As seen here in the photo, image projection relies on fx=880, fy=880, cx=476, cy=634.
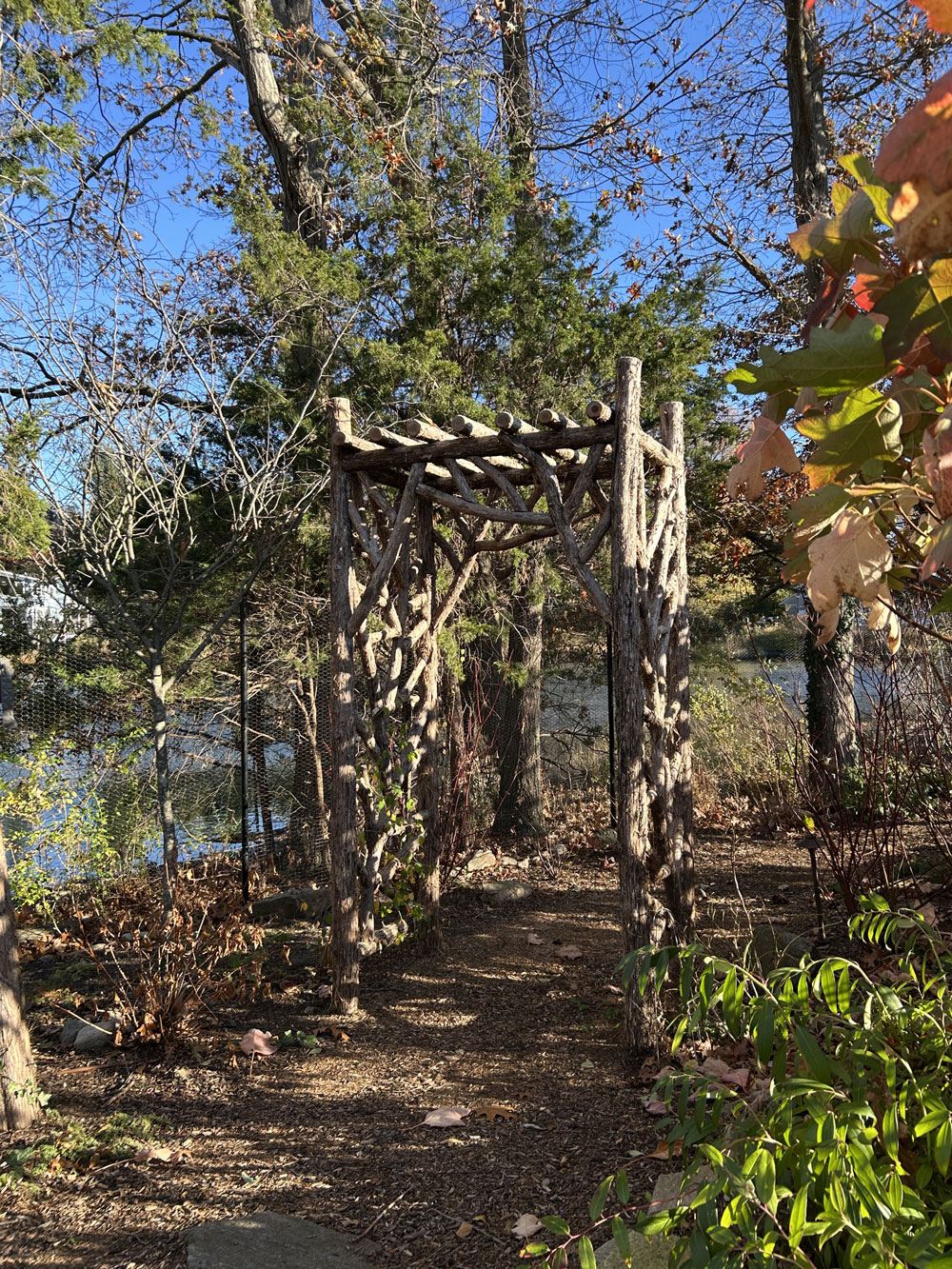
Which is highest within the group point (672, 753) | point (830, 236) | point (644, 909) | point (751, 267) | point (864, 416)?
point (751, 267)

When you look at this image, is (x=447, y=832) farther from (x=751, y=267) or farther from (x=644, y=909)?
(x=751, y=267)

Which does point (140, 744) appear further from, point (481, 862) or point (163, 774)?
point (481, 862)

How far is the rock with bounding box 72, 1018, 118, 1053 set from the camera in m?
4.08

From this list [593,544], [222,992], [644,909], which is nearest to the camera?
[644,909]

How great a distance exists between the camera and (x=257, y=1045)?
13.3 feet

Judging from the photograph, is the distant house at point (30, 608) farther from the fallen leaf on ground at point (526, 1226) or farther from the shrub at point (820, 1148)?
the shrub at point (820, 1148)

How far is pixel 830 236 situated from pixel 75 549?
471 centimetres

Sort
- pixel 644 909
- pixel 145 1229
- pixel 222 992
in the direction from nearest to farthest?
pixel 145 1229
pixel 644 909
pixel 222 992

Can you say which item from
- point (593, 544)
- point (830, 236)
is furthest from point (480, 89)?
point (830, 236)

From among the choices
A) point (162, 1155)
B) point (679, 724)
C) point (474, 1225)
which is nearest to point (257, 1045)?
point (162, 1155)

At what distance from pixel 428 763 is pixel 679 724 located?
154 centimetres

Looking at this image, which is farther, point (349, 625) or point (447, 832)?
point (447, 832)

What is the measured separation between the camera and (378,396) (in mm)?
6820

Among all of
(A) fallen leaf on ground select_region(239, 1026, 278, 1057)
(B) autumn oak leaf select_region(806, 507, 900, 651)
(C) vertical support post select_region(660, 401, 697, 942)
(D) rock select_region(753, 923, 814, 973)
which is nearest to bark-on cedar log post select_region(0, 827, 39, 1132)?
(A) fallen leaf on ground select_region(239, 1026, 278, 1057)
